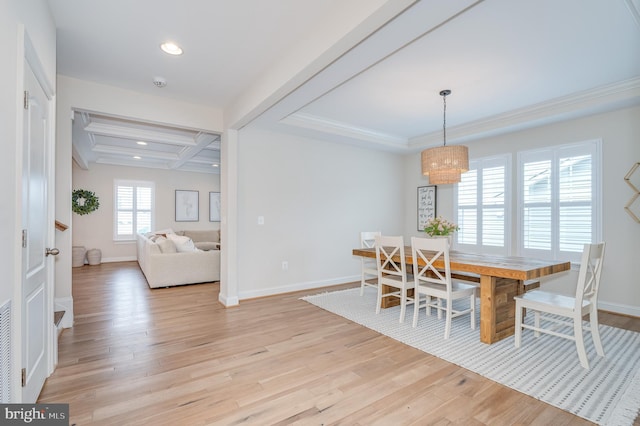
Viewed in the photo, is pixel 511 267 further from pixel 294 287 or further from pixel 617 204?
pixel 294 287

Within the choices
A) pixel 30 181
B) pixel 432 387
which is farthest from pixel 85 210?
pixel 432 387

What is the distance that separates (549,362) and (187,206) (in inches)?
335

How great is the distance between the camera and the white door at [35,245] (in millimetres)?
1695

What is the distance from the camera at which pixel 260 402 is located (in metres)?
1.94

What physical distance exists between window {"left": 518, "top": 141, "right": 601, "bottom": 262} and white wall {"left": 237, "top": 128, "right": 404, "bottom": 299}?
7.43ft

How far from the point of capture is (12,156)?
1.47 meters

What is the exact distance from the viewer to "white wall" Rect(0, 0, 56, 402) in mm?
1365

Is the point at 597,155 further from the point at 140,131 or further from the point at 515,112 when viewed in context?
the point at 140,131

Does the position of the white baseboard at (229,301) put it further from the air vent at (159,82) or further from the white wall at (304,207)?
the air vent at (159,82)

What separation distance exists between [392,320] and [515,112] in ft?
10.7

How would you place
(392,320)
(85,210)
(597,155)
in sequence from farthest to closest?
1. (85,210)
2. (597,155)
3. (392,320)

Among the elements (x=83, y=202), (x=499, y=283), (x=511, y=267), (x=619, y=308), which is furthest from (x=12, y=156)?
(x=83, y=202)

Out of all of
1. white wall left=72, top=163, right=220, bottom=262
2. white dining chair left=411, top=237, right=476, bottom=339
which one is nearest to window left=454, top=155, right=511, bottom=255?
white dining chair left=411, top=237, right=476, bottom=339

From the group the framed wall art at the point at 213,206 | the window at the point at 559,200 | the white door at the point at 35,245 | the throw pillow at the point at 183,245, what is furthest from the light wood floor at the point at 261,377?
the framed wall art at the point at 213,206
